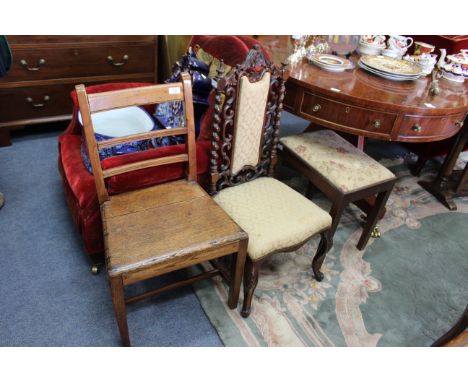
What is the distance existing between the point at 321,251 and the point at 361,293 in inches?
13.2

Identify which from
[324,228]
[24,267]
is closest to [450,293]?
[324,228]

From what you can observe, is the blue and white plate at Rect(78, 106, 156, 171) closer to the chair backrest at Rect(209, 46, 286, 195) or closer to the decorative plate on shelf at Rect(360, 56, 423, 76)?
the chair backrest at Rect(209, 46, 286, 195)

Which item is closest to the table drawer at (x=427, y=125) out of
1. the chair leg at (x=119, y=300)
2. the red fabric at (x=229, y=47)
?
the red fabric at (x=229, y=47)

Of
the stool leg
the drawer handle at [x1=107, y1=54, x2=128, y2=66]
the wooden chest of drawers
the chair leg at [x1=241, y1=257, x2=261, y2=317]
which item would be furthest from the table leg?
the drawer handle at [x1=107, y1=54, x2=128, y2=66]

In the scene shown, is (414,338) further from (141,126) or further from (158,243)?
(141,126)

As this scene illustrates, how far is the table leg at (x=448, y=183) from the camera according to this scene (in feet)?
8.34

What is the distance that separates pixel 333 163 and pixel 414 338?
91cm

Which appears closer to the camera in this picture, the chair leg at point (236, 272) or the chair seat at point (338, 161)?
the chair leg at point (236, 272)

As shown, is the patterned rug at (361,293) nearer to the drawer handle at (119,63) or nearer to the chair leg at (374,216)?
the chair leg at (374,216)

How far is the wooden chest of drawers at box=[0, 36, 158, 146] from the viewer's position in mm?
2471

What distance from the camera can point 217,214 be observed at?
1499 millimetres

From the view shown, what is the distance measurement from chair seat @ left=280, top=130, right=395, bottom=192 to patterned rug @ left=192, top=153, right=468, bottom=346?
51cm

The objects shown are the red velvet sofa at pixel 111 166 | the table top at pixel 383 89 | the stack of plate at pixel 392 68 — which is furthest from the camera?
the stack of plate at pixel 392 68

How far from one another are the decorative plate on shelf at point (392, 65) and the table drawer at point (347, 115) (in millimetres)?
381
